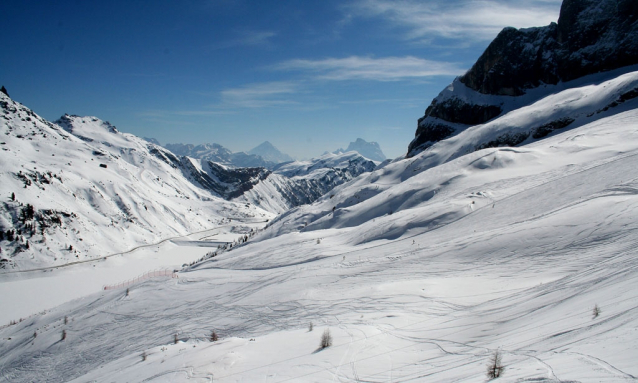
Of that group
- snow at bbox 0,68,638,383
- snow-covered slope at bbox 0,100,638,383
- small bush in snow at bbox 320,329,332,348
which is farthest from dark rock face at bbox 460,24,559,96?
small bush in snow at bbox 320,329,332,348

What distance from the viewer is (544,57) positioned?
58812 mm

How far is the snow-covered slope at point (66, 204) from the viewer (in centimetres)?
5134

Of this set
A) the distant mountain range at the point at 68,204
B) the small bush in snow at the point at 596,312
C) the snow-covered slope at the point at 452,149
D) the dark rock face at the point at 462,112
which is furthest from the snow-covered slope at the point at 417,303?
the distant mountain range at the point at 68,204

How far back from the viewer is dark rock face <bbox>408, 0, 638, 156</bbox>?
49.5 meters

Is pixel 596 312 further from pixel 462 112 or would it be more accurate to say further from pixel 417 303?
pixel 462 112

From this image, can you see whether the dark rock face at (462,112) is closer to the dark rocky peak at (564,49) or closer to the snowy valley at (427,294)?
the dark rocky peak at (564,49)

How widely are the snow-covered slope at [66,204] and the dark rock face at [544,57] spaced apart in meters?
63.3

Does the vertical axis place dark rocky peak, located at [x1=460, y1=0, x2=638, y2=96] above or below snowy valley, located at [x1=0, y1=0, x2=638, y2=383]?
above

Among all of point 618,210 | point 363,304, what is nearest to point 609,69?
point 618,210

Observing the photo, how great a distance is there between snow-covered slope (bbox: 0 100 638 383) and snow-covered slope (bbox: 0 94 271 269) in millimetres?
41309

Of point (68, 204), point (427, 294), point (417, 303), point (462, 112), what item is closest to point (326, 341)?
point (417, 303)

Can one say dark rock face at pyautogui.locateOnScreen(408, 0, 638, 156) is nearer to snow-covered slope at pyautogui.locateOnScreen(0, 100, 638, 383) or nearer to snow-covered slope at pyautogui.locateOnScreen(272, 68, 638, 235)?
snow-covered slope at pyautogui.locateOnScreen(272, 68, 638, 235)

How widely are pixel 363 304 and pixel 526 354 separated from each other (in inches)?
212

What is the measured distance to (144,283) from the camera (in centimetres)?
1919
